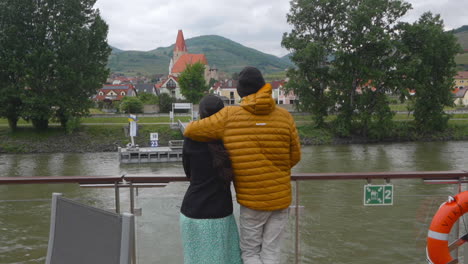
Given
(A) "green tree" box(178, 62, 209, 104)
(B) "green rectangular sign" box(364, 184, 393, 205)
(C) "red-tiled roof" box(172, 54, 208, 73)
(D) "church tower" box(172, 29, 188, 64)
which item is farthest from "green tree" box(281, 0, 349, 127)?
(D) "church tower" box(172, 29, 188, 64)

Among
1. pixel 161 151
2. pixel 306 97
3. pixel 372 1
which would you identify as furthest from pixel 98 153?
pixel 372 1

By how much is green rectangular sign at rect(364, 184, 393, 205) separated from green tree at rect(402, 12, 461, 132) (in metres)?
31.4

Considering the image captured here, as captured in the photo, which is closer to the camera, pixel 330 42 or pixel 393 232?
pixel 393 232

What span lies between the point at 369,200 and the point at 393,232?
0.75m

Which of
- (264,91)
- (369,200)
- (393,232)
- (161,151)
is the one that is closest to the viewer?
(264,91)

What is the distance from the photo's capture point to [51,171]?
22.1 metres

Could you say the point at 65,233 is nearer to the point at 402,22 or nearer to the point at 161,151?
the point at 161,151

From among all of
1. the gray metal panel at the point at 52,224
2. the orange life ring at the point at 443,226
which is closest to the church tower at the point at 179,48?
the orange life ring at the point at 443,226

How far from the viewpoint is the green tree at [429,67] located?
32.5 metres

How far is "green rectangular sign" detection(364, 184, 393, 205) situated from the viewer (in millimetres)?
3225

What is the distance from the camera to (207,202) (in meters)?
2.51

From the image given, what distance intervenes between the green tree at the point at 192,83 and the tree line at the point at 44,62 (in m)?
21.7

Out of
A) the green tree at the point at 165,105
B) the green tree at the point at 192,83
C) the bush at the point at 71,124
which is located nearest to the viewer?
the bush at the point at 71,124

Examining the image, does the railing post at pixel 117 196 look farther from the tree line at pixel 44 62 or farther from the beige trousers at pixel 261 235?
the tree line at pixel 44 62
